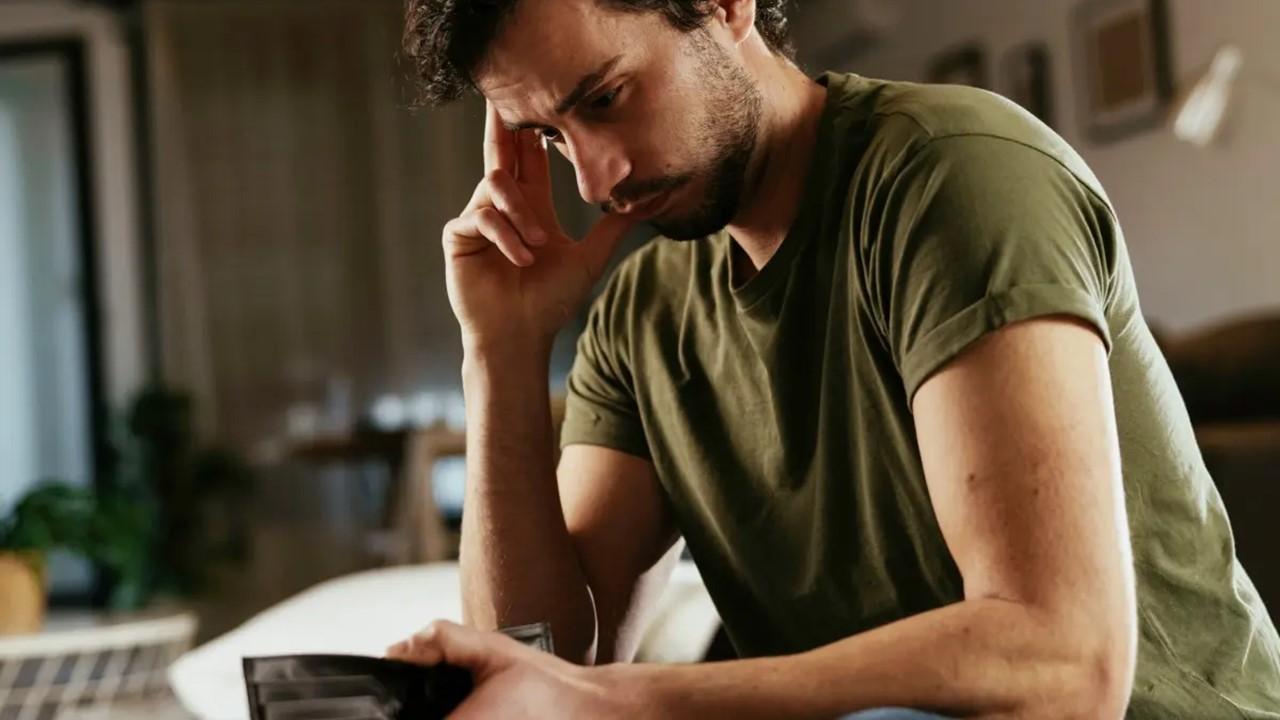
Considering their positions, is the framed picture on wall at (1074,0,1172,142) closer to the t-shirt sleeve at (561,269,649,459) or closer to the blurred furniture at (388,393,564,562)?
the blurred furniture at (388,393,564,562)

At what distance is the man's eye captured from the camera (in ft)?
3.44

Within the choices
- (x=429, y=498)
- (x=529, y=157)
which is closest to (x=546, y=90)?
(x=529, y=157)

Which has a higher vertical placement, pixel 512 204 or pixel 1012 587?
pixel 512 204

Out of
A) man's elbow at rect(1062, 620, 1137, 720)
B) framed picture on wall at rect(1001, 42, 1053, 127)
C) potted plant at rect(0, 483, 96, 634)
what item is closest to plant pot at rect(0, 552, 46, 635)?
potted plant at rect(0, 483, 96, 634)

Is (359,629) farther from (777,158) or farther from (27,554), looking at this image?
(27,554)

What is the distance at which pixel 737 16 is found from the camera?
43.5 inches

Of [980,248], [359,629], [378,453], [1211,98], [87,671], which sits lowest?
[87,671]

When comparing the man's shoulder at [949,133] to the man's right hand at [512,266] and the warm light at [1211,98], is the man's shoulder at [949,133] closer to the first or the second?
the man's right hand at [512,266]

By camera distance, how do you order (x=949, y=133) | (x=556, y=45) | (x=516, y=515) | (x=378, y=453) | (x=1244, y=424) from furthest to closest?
(x=378, y=453), (x=1244, y=424), (x=516, y=515), (x=556, y=45), (x=949, y=133)

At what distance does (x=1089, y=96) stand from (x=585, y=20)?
140 inches

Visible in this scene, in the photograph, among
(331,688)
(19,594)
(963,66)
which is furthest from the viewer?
(963,66)

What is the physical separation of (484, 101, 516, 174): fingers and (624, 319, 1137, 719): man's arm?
0.57 m

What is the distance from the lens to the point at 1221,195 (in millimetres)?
3742

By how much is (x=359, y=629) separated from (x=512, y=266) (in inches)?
33.8
